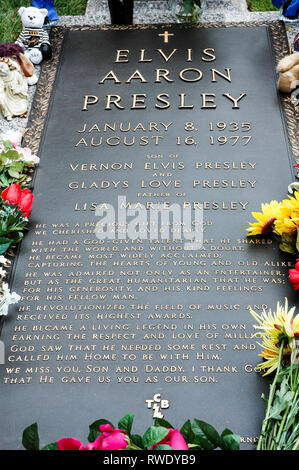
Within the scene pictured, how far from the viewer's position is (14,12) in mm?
6516

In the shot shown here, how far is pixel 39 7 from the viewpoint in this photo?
6.02 m

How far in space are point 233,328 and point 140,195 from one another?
1384mm

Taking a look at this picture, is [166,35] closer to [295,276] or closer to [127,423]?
[295,276]

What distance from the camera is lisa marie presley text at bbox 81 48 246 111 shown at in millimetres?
4844

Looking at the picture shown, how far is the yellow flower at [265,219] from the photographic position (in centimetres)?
382

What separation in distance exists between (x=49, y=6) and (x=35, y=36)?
77 cm

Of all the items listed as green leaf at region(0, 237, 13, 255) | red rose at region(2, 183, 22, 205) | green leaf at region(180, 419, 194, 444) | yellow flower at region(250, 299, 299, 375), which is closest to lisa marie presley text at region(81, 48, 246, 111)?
red rose at region(2, 183, 22, 205)

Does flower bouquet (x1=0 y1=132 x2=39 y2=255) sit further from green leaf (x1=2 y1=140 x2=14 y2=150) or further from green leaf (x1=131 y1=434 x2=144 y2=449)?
green leaf (x1=131 y1=434 x2=144 y2=449)

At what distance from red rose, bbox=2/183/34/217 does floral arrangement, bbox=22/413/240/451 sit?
6.40 ft

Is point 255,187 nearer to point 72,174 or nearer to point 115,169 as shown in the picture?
point 115,169

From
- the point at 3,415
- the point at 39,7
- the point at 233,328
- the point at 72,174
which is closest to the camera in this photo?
the point at 3,415

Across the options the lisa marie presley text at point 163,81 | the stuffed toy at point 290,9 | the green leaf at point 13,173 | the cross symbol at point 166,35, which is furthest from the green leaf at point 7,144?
the stuffed toy at point 290,9

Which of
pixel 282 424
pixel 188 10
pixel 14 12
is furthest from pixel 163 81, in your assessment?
pixel 282 424
